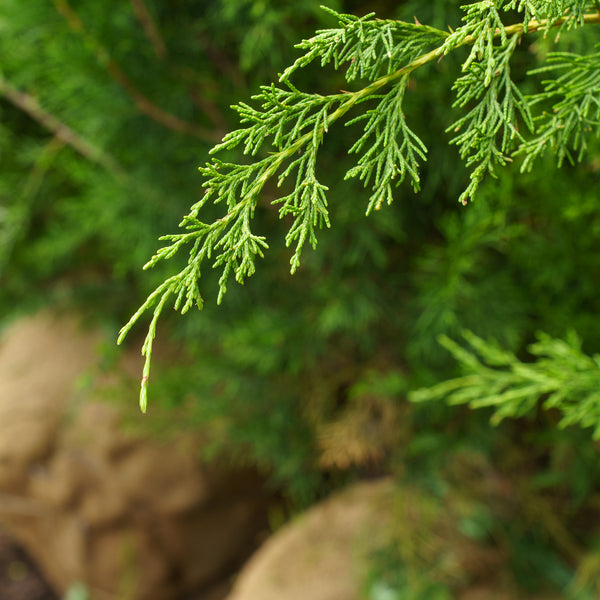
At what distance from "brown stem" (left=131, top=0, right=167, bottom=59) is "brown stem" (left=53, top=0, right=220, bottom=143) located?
0.39 ft

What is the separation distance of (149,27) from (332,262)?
89 cm

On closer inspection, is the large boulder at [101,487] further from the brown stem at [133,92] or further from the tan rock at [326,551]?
the brown stem at [133,92]

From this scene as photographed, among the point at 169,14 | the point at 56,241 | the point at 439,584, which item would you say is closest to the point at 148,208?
the point at 169,14

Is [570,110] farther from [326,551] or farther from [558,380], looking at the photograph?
[326,551]

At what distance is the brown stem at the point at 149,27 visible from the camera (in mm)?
1629

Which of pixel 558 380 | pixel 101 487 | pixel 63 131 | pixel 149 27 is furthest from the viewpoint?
pixel 101 487

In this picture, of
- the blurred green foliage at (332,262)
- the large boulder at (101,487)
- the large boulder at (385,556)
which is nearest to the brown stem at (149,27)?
the blurred green foliage at (332,262)

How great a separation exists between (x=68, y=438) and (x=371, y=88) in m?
2.65

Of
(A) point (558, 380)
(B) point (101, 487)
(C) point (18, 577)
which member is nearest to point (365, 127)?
(A) point (558, 380)

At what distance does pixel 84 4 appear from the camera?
1.68 meters

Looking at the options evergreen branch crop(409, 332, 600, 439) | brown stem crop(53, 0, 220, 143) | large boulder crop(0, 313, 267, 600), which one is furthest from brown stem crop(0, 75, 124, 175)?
evergreen branch crop(409, 332, 600, 439)

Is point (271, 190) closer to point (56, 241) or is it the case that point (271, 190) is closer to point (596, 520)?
point (56, 241)

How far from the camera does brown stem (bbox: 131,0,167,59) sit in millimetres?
1629

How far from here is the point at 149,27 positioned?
1.67 m
